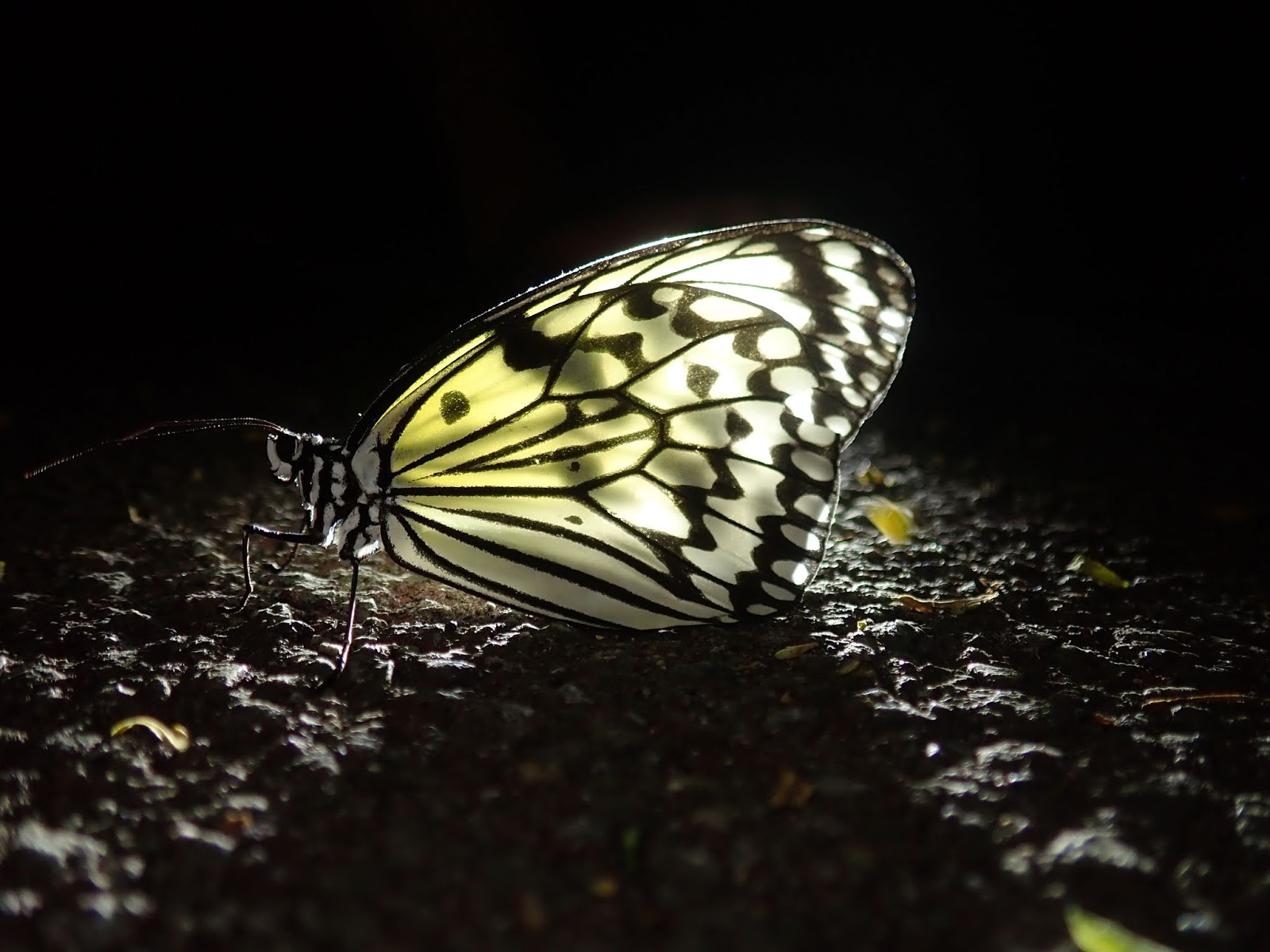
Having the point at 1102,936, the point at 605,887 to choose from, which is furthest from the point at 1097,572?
the point at 605,887

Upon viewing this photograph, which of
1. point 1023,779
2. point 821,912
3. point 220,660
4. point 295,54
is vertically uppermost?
point 295,54

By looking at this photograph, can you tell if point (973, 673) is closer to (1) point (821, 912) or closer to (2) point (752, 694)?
(2) point (752, 694)

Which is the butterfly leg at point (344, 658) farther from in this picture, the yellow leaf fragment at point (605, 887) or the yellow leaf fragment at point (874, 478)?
the yellow leaf fragment at point (874, 478)

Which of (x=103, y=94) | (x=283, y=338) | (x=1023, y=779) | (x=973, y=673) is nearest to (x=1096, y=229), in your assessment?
(x=973, y=673)

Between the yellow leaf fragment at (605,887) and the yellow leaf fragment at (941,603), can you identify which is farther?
the yellow leaf fragment at (941,603)

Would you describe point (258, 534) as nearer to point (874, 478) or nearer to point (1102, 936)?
point (1102, 936)

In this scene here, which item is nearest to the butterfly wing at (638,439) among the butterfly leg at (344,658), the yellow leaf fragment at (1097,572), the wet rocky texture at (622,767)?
the wet rocky texture at (622,767)
